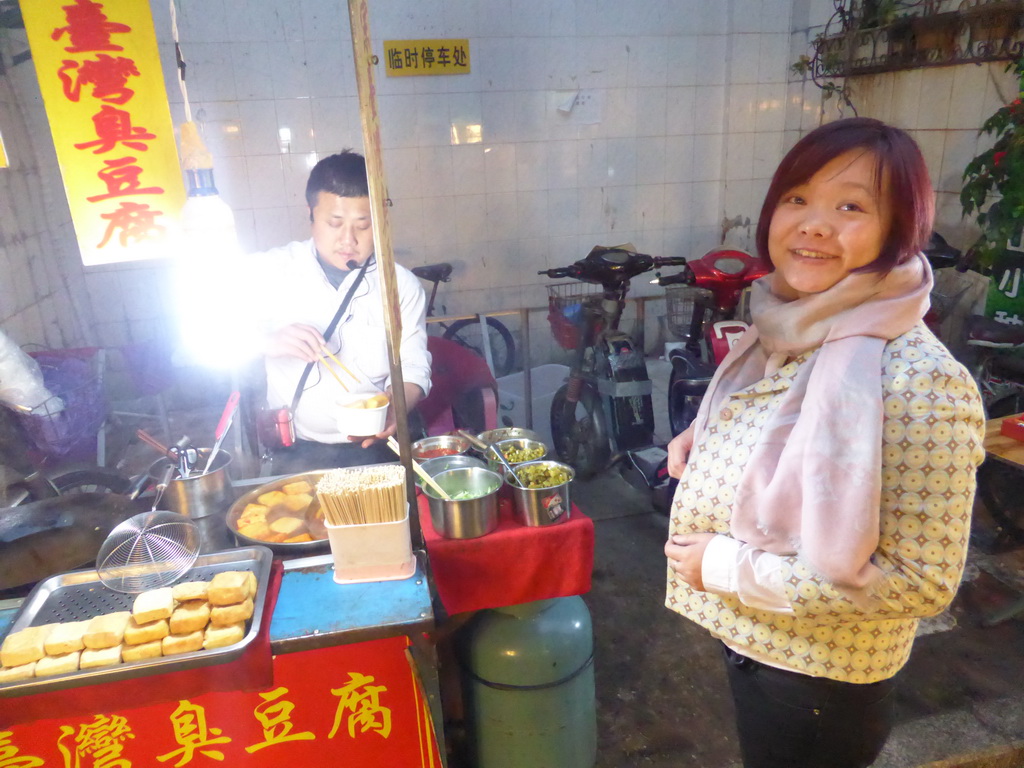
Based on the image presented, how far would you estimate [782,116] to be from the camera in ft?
20.9

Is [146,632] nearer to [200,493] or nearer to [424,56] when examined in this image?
[200,493]

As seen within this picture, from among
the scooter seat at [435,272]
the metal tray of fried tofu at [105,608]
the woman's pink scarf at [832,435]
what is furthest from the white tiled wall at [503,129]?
the woman's pink scarf at [832,435]

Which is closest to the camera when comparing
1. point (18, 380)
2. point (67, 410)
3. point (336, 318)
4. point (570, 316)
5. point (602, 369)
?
point (336, 318)

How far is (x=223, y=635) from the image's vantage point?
63.6 inches

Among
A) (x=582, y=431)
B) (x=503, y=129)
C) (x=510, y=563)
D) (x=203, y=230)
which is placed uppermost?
(x=503, y=129)

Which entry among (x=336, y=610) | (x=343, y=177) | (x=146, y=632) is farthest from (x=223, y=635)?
(x=343, y=177)

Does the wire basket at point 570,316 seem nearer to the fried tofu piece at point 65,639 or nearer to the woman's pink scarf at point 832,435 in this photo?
the woman's pink scarf at point 832,435

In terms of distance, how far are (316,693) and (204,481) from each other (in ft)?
2.42

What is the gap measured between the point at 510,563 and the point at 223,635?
0.84 m

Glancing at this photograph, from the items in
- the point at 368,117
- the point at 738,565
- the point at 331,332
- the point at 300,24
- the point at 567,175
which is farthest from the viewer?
the point at 567,175

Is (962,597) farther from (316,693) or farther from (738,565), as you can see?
(316,693)

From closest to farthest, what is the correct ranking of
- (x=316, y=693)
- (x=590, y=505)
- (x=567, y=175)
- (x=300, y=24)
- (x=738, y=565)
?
(x=738, y=565) < (x=316, y=693) < (x=590, y=505) < (x=300, y=24) < (x=567, y=175)

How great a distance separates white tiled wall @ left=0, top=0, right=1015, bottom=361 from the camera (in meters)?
5.18

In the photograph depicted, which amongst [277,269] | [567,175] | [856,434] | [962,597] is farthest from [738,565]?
[567,175]
